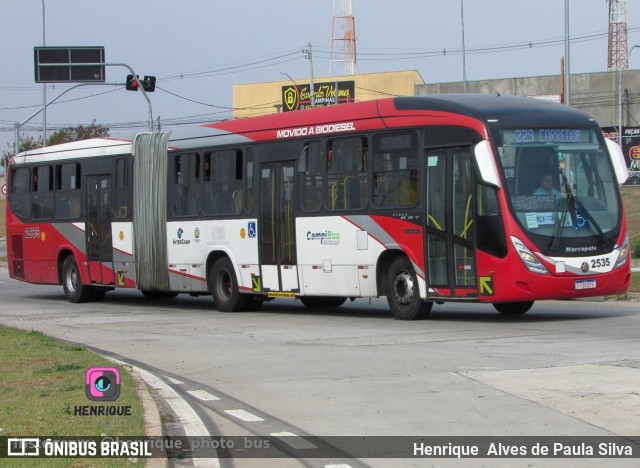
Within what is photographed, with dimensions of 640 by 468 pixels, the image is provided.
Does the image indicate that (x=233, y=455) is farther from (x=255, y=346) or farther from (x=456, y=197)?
(x=456, y=197)

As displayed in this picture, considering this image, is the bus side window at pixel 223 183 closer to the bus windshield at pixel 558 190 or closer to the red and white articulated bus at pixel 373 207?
the red and white articulated bus at pixel 373 207

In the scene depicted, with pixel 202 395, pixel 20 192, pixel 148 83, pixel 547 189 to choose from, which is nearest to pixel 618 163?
pixel 547 189

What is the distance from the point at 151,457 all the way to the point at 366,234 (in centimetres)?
1145

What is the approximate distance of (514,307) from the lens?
19.7m

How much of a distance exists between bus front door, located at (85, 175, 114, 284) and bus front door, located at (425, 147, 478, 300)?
33.9 ft

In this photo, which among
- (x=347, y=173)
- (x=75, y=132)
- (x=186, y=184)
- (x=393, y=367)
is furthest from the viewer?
(x=75, y=132)

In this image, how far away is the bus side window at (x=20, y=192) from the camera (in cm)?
2894

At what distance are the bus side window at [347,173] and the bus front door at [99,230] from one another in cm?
785

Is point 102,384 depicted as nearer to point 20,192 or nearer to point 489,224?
point 489,224

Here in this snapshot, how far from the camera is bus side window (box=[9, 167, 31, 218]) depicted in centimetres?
2894

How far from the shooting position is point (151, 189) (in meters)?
24.6

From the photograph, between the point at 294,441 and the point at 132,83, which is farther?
the point at 132,83

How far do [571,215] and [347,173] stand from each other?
4246 millimetres

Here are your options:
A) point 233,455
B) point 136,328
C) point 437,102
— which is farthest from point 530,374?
point 136,328
